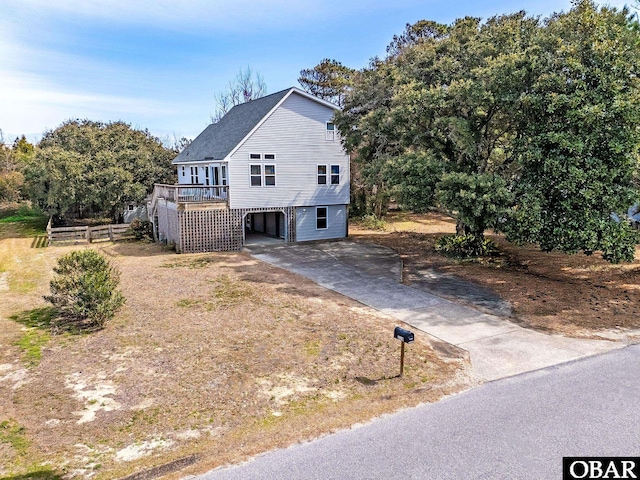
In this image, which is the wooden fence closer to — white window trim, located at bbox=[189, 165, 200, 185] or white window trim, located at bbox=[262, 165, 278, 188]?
white window trim, located at bbox=[189, 165, 200, 185]

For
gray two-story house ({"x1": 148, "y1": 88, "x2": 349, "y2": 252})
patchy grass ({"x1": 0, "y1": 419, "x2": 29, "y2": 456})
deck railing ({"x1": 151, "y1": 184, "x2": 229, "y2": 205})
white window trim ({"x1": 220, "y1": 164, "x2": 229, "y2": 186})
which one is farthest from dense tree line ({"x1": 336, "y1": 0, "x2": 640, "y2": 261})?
patchy grass ({"x1": 0, "y1": 419, "x2": 29, "y2": 456})

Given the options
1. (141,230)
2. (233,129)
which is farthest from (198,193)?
(141,230)

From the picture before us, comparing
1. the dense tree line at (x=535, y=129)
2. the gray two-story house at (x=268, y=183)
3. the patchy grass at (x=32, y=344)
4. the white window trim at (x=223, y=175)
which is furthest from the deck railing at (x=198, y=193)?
the patchy grass at (x=32, y=344)

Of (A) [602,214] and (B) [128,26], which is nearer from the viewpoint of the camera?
(A) [602,214]

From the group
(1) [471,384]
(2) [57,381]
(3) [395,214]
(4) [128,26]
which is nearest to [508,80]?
(1) [471,384]

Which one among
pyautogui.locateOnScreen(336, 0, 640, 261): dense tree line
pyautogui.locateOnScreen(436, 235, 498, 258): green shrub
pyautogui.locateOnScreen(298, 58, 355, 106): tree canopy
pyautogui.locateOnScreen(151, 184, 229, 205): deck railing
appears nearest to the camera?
pyautogui.locateOnScreen(336, 0, 640, 261): dense tree line

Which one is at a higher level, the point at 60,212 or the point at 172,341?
the point at 60,212

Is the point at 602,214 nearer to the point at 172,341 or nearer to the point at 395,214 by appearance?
the point at 172,341
